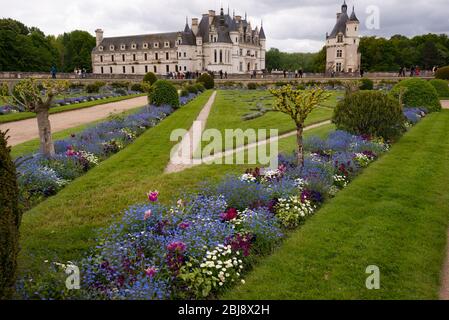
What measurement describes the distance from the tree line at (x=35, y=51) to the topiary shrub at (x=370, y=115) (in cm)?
6494

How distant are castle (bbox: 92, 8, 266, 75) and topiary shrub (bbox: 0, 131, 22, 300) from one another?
73.1 meters

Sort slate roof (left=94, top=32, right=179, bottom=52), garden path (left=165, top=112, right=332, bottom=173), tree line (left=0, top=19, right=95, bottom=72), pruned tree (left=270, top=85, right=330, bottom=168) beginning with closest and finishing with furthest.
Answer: pruned tree (left=270, top=85, right=330, bottom=168) < garden path (left=165, top=112, right=332, bottom=173) < tree line (left=0, top=19, right=95, bottom=72) < slate roof (left=94, top=32, right=179, bottom=52)

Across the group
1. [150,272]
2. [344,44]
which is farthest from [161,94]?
[344,44]

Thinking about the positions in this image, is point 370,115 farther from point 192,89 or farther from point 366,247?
point 192,89

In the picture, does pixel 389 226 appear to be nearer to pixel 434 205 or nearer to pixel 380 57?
pixel 434 205

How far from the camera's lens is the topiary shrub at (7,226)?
410 centimetres

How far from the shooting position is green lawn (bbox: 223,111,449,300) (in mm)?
4973

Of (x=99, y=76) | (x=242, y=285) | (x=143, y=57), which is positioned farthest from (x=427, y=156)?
(x=143, y=57)

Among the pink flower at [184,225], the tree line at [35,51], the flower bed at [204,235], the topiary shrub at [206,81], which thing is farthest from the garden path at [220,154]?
the tree line at [35,51]

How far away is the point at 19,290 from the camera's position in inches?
186

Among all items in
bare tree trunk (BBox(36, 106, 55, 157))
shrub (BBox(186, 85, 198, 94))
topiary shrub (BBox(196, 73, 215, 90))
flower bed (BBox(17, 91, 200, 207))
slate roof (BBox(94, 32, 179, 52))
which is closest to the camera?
flower bed (BBox(17, 91, 200, 207))

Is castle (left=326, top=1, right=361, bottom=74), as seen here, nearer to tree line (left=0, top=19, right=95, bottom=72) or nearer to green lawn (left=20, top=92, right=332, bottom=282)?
tree line (left=0, top=19, right=95, bottom=72)

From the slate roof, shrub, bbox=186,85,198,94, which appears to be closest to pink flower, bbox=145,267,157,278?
shrub, bbox=186,85,198,94

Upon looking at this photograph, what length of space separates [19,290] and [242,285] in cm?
266
